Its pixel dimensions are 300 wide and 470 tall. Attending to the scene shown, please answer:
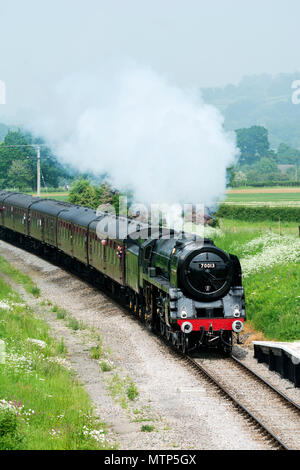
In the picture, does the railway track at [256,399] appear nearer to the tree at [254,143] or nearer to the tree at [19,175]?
the tree at [19,175]

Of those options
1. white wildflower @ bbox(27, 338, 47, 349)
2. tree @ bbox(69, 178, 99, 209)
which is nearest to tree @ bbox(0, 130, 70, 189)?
tree @ bbox(69, 178, 99, 209)

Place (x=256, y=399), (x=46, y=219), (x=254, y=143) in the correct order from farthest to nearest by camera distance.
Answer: (x=254, y=143), (x=46, y=219), (x=256, y=399)

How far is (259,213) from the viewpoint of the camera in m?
54.8

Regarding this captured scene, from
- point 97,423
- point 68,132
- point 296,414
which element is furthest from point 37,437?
point 68,132

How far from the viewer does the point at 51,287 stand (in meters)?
33.2

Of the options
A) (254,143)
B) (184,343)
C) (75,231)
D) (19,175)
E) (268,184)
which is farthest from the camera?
(254,143)

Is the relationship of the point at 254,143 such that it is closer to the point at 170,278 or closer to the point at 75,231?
the point at 75,231

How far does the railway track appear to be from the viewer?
43.5 ft

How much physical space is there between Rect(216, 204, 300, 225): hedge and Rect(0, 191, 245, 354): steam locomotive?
75.3 ft

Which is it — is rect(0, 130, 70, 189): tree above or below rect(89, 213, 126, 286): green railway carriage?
above

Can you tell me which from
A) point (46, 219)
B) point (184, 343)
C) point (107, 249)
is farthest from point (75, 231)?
point (184, 343)

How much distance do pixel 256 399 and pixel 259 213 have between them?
131ft

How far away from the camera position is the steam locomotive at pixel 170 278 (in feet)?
63.3

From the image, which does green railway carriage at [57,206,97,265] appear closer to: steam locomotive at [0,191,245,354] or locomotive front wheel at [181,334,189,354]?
steam locomotive at [0,191,245,354]
